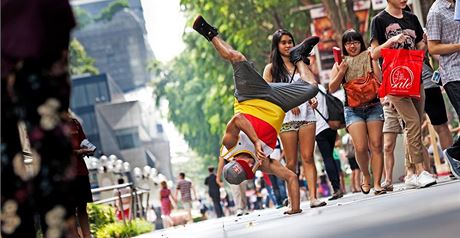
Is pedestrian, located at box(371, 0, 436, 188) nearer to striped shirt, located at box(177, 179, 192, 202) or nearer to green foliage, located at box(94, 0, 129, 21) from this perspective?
striped shirt, located at box(177, 179, 192, 202)

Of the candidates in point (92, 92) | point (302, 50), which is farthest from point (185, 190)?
point (92, 92)

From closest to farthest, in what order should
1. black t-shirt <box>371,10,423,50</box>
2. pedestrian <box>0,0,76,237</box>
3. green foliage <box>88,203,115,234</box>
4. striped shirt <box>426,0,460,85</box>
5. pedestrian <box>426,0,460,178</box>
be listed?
pedestrian <box>0,0,76,237</box>, pedestrian <box>426,0,460,178</box>, striped shirt <box>426,0,460,85</box>, black t-shirt <box>371,10,423,50</box>, green foliage <box>88,203,115,234</box>

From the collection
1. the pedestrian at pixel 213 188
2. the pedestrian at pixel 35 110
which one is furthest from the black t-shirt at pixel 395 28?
the pedestrian at pixel 213 188

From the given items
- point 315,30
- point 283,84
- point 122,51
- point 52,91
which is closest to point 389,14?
point 283,84

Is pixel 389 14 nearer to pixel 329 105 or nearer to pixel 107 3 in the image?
pixel 329 105

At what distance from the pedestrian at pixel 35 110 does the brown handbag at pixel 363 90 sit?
24.9 ft

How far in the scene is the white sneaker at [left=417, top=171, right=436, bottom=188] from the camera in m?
11.2

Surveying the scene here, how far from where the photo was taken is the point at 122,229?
19359 mm

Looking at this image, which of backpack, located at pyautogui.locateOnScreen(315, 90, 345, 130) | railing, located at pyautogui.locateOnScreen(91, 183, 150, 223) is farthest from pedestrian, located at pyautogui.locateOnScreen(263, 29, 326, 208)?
railing, located at pyautogui.locateOnScreen(91, 183, 150, 223)

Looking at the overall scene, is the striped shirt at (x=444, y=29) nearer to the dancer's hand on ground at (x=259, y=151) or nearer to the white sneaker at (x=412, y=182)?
the white sneaker at (x=412, y=182)

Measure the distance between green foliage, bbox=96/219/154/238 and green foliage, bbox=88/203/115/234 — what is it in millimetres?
133

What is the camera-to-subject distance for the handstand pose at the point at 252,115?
1059 centimetres

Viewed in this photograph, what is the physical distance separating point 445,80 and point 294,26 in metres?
22.6

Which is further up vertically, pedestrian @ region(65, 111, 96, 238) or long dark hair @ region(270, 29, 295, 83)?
long dark hair @ region(270, 29, 295, 83)
